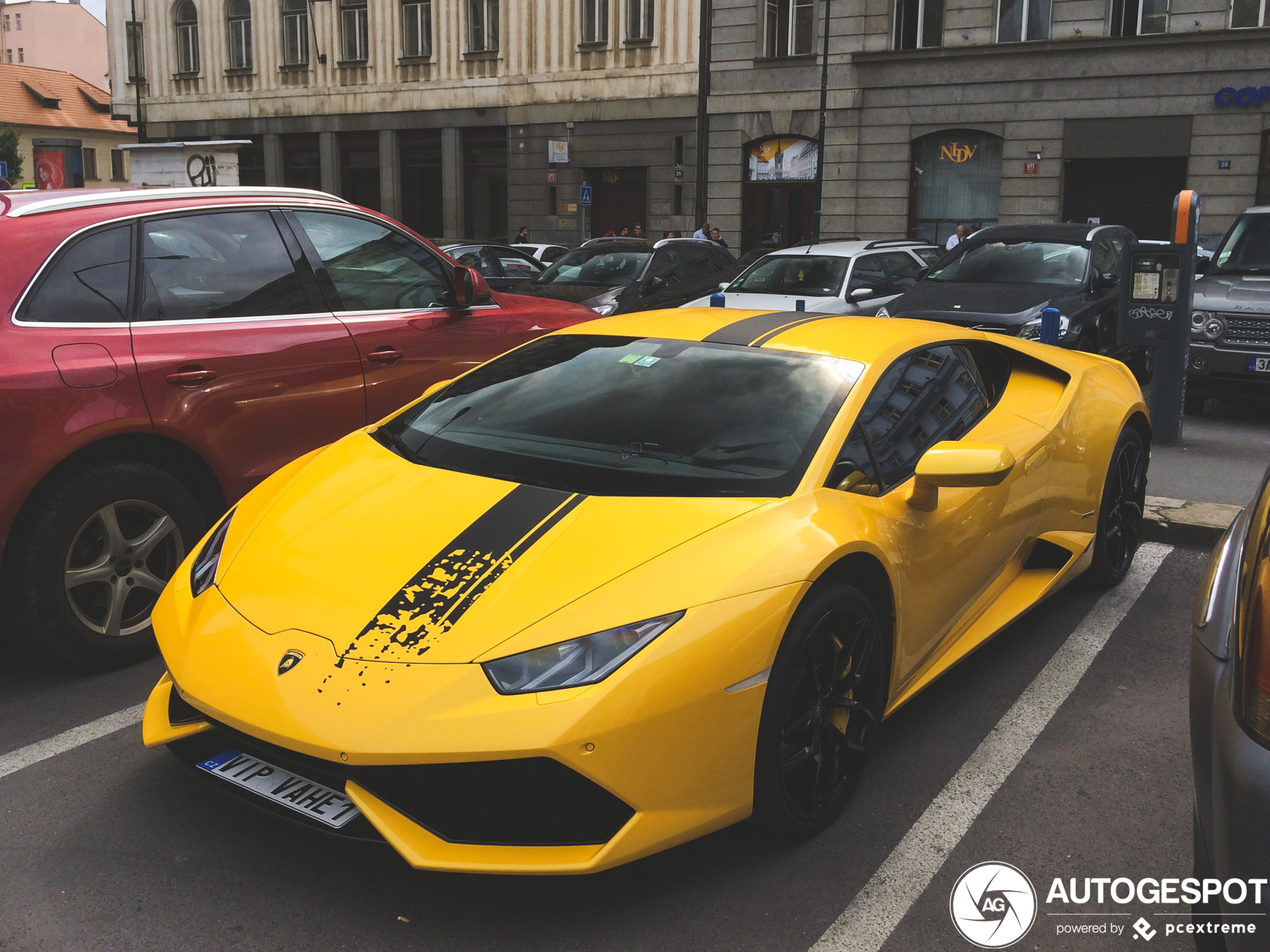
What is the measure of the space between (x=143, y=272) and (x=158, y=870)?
249cm

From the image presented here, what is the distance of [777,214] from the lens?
30.5 meters

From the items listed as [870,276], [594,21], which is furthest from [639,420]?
[594,21]

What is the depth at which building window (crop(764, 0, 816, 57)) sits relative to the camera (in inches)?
1144

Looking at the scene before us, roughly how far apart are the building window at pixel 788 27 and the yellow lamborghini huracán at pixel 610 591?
2684 cm

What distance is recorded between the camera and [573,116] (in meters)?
32.7

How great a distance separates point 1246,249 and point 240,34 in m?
35.0

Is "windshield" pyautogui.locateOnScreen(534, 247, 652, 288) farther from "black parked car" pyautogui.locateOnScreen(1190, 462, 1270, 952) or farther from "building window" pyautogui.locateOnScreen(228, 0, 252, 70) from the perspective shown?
"building window" pyautogui.locateOnScreen(228, 0, 252, 70)

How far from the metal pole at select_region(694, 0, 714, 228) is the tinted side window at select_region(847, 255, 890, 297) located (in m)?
17.5

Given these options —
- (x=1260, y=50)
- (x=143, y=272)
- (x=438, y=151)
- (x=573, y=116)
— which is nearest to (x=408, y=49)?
(x=438, y=151)

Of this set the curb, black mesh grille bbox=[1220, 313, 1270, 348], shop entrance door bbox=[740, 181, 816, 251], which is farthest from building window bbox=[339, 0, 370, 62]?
the curb

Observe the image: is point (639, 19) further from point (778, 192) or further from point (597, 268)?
point (597, 268)

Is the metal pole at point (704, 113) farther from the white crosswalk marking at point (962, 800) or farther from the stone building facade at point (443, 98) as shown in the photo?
the white crosswalk marking at point (962, 800)

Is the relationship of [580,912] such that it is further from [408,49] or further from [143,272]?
[408,49]

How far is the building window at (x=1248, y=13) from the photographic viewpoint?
24.0 m
